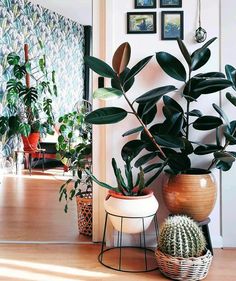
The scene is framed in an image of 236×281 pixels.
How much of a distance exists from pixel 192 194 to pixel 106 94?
77 centimetres

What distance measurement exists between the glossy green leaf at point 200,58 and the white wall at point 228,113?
0.84 ft

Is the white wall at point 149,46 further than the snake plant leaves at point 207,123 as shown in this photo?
Yes

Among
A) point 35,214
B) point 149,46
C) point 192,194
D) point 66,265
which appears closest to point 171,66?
point 149,46

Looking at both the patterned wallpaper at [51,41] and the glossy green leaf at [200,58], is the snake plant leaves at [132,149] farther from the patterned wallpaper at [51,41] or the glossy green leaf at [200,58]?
the patterned wallpaper at [51,41]

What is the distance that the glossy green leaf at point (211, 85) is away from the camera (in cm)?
207

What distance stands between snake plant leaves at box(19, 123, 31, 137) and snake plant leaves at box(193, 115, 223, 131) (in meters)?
3.25

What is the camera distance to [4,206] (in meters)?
3.37

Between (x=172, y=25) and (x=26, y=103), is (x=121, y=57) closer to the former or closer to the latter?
(x=172, y=25)

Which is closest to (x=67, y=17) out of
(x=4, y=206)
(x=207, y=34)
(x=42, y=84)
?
(x=42, y=84)

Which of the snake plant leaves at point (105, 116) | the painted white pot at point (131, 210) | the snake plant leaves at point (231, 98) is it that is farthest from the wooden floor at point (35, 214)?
the snake plant leaves at point (231, 98)

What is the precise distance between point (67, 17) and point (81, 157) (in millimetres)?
4702

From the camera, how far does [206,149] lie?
2.20 metres

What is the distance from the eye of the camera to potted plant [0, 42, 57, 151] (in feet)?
16.4

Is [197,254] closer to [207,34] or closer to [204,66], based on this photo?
[204,66]
